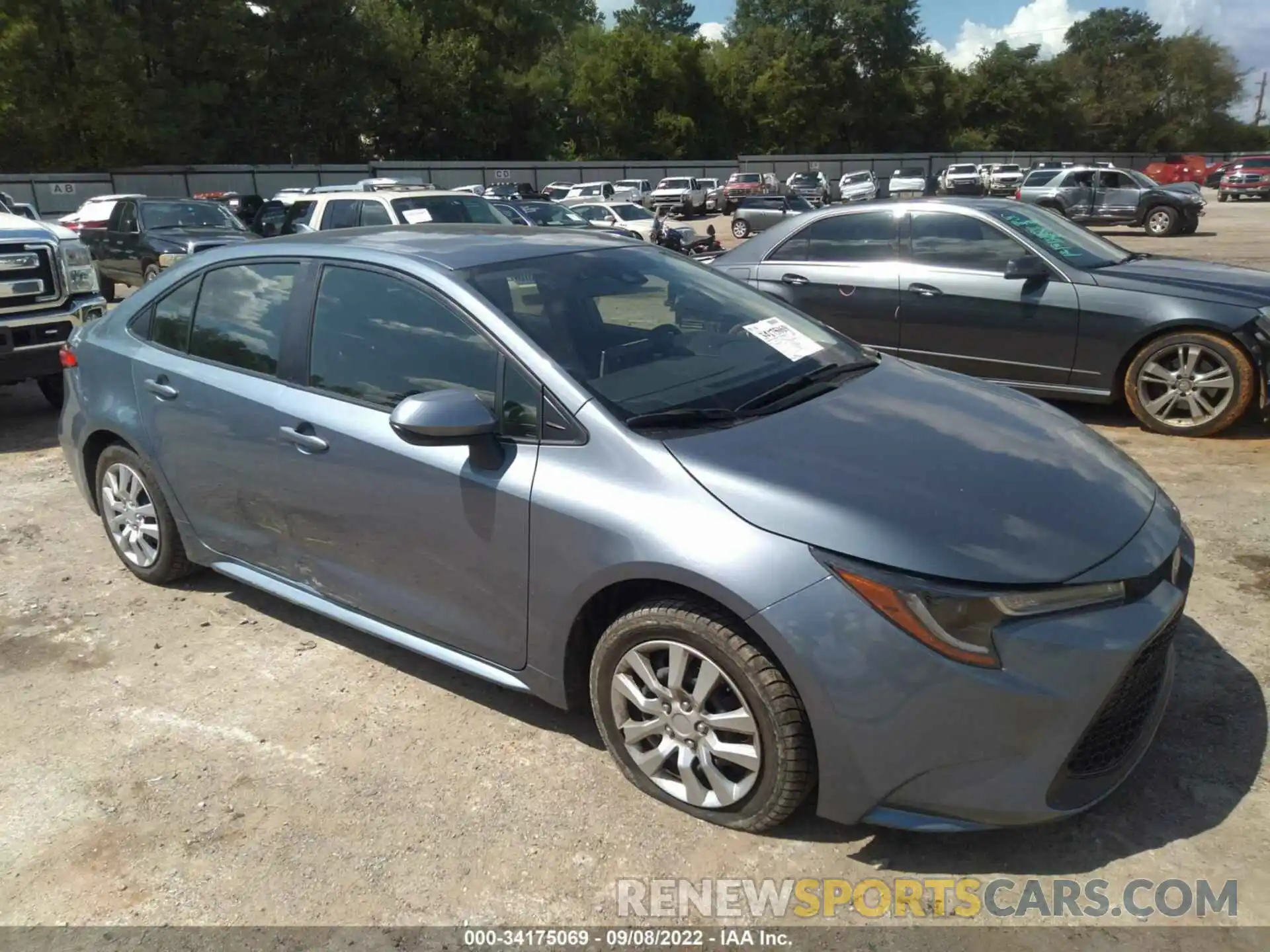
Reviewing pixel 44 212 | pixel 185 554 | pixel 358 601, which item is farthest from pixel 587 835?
pixel 44 212

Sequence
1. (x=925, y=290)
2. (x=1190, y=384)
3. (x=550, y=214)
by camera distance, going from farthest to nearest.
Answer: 1. (x=550, y=214)
2. (x=925, y=290)
3. (x=1190, y=384)

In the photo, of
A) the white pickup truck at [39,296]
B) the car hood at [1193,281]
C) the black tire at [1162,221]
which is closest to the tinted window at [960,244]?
the car hood at [1193,281]

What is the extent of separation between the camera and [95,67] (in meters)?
37.7

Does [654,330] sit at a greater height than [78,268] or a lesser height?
greater

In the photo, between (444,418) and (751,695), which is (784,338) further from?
(751,695)

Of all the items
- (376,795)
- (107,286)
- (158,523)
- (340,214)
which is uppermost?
(340,214)

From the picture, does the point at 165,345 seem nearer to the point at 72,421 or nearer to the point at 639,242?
the point at 72,421

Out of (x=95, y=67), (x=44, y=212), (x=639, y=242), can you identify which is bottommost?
(x=44, y=212)

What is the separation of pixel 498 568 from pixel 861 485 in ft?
3.73

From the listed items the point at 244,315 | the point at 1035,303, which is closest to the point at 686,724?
the point at 244,315

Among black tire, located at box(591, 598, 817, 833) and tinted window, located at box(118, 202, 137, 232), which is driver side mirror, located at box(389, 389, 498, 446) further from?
tinted window, located at box(118, 202, 137, 232)

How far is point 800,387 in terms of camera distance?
334 cm

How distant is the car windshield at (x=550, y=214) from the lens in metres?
18.6

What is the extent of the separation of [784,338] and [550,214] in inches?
643
